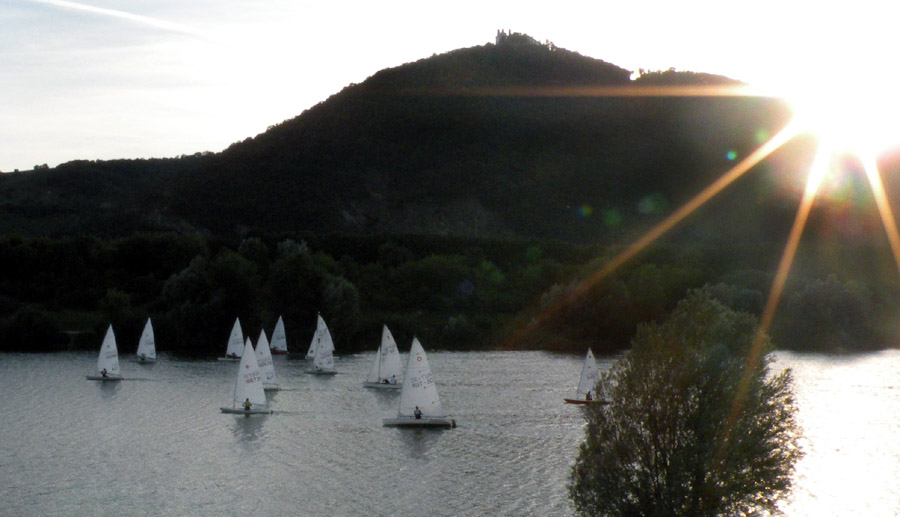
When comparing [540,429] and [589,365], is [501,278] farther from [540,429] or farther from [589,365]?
[540,429]

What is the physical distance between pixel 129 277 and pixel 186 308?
1797cm

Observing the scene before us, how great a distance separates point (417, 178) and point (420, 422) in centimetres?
12282

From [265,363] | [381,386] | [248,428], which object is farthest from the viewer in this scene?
[381,386]

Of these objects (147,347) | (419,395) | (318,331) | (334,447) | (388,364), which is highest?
(318,331)

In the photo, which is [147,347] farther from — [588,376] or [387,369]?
[588,376]

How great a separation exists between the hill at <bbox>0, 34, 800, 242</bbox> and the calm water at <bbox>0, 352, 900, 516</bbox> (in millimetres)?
76429

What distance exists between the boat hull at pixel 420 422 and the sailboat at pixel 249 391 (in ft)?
27.4

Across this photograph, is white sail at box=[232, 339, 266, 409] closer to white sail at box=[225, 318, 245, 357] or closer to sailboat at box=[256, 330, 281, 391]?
sailboat at box=[256, 330, 281, 391]

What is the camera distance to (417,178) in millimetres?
176125

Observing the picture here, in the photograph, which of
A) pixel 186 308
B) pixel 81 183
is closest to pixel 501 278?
pixel 186 308

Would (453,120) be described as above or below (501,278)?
above

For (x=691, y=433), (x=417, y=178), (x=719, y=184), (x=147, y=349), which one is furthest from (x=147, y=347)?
(x=719, y=184)

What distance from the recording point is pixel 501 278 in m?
113

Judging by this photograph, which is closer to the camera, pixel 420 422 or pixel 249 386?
pixel 420 422
